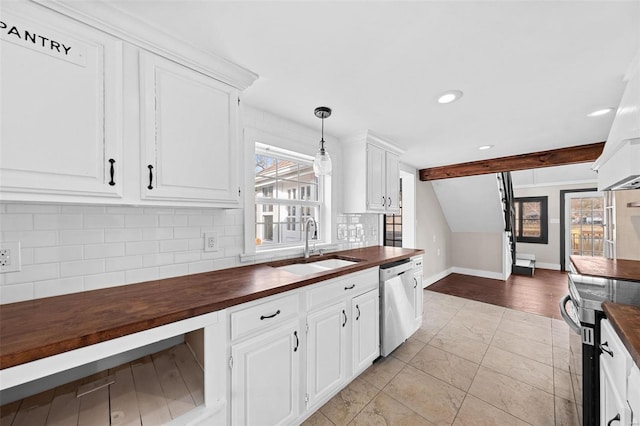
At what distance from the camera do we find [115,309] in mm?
1102

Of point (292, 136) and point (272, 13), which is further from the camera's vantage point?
point (292, 136)

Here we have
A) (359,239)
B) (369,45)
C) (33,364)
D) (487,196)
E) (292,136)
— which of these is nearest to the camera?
(33,364)

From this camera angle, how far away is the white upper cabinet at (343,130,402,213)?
281cm

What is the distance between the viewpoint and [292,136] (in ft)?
8.08

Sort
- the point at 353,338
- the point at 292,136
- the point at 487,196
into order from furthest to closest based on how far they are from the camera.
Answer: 1. the point at 487,196
2. the point at 292,136
3. the point at 353,338

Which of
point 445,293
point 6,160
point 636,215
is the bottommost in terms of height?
point 445,293

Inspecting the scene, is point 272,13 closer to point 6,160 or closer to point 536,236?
point 6,160

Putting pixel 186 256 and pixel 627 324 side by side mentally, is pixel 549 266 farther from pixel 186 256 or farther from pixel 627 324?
pixel 186 256

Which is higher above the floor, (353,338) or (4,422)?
(4,422)

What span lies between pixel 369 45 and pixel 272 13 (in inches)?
21.2

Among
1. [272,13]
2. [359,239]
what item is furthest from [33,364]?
[359,239]

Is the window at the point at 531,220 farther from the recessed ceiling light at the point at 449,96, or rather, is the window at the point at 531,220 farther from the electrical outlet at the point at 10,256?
the electrical outlet at the point at 10,256

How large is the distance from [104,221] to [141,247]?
0.79 feet

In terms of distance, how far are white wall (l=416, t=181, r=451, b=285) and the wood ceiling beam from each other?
490 millimetres
